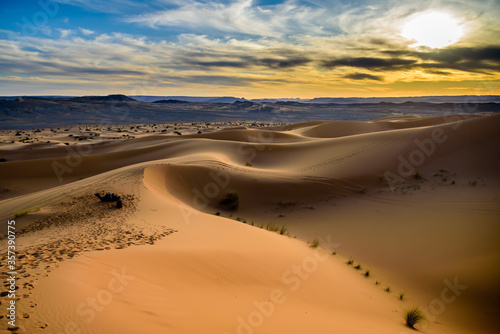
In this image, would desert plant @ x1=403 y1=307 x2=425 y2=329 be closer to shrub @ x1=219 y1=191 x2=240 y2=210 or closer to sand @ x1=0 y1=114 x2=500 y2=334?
sand @ x1=0 y1=114 x2=500 y2=334

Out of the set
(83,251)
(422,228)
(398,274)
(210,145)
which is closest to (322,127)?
(210,145)

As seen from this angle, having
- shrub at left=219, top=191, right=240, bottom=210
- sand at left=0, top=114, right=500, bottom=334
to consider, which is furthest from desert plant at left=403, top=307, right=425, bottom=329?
shrub at left=219, top=191, right=240, bottom=210

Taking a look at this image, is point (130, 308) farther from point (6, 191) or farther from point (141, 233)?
point (6, 191)

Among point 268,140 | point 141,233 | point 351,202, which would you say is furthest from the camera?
point 268,140

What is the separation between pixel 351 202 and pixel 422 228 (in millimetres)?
3225

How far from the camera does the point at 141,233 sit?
22.5 ft

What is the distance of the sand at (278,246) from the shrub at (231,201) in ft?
0.62

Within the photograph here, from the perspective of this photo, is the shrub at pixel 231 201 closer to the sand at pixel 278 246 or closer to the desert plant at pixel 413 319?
the sand at pixel 278 246

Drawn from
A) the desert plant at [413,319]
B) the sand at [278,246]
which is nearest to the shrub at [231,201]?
the sand at [278,246]

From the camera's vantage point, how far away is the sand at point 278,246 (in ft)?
13.1

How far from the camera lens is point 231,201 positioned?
1212cm

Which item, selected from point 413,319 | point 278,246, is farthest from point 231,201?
point 413,319

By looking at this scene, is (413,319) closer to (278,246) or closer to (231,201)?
(278,246)

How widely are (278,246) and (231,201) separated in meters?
5.22
